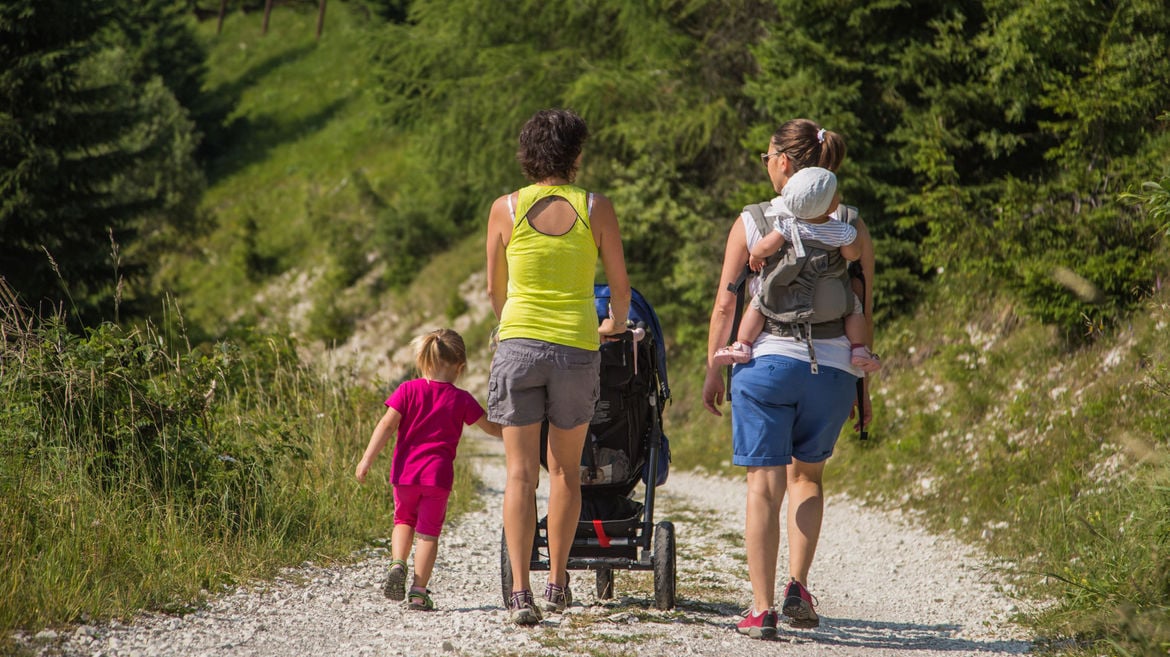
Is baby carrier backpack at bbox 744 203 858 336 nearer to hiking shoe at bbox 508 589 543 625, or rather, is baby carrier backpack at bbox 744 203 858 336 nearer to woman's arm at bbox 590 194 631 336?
woman's arm at bbox 590 194 631 336

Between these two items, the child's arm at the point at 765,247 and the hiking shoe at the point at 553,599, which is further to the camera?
the hiking shoe at the point at 553,599

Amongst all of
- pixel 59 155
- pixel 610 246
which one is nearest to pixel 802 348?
pixel 610 246

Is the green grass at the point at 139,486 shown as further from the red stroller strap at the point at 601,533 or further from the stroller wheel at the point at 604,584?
the red stroller strap at the point at 601,533

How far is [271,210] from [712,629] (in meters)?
43.0

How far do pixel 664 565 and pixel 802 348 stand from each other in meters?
1.29

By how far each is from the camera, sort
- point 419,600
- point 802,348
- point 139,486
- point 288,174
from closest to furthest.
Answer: point 802,348 → point 419,600 → point 139,486 → point 288,174

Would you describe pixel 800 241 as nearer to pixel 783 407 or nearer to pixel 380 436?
pixel 783 407

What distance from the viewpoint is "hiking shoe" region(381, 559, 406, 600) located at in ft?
17.5

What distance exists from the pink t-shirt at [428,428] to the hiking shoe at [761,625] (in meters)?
1.54

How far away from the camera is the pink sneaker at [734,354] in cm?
471

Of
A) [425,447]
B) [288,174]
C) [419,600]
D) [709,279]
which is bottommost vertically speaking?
[419,600]

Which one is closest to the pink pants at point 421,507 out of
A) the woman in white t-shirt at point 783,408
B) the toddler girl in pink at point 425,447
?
the toddler girl in pink at point 425,447

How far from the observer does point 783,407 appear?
470cm

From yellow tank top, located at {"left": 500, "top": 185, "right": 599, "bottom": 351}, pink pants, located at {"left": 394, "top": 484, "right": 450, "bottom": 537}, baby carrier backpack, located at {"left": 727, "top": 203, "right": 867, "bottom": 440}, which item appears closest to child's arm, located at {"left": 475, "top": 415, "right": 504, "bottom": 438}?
pink pants, located at {"left": 394, "top": 484, "right": 450, "bottom": 537}
